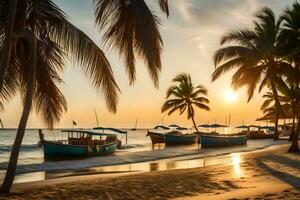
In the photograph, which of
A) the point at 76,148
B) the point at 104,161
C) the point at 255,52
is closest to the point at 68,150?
the point at 76,148

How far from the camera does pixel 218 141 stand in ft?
162

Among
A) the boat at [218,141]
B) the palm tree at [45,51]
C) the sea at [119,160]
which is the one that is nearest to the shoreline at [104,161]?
the sea at [119,160]

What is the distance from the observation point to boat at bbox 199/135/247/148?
4903cm

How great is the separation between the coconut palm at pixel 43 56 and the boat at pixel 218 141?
37776 millimetres

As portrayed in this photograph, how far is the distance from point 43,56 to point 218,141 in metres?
39.2

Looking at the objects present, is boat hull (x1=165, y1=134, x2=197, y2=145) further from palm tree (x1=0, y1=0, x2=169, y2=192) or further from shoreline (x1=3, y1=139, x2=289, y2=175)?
palm tree (x1=0, y1=0, x2=169, y2=192)

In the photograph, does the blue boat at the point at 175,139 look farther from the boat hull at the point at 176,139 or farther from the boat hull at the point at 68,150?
the boat hull at the point at 68,150

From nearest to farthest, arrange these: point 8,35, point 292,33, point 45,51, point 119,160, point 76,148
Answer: point 8,35
point 45,51
point 292,33
point 119,160
point 76,148

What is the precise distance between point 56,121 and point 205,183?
204 inches

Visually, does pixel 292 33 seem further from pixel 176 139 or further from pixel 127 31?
pixel 176 139

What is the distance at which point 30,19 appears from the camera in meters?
11.4

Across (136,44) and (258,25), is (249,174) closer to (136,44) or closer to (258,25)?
(136,44)

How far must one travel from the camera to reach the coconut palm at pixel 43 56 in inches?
413

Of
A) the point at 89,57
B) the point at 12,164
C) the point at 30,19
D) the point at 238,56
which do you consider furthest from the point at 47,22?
the point at 238,56
